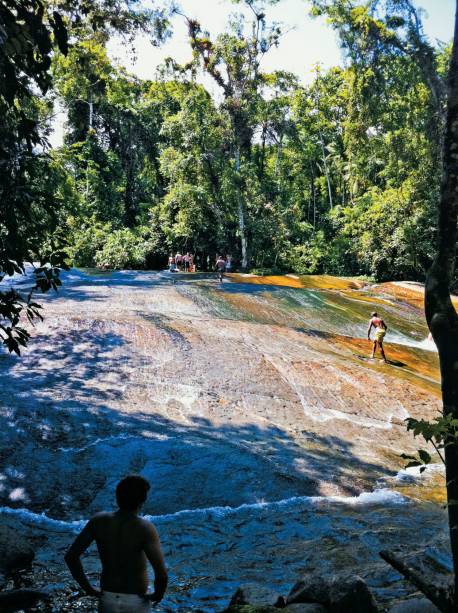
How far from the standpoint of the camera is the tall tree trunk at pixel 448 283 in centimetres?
363

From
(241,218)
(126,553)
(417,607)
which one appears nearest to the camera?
(126,553)

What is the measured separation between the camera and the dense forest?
32219mm

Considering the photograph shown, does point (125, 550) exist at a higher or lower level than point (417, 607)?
higher

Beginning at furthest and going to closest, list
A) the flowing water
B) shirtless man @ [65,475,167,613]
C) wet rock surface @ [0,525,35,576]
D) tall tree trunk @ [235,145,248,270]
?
tall tree trunk @ [235,145,248,270] < the flowing water < wet rock surface @ [0,525,35,576] < shirtless man @ [65,475,167,613]

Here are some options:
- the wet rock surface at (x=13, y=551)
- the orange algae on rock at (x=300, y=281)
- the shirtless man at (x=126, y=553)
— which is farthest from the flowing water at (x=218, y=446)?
the orange algae on rock at (x=300, y=281)

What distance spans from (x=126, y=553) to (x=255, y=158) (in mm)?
39434

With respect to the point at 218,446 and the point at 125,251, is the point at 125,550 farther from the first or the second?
the point at 125,251

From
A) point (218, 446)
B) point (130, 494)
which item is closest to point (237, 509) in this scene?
point (218, 446)

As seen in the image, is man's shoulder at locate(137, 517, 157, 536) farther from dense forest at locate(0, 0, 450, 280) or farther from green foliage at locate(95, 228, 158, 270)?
green foliage at locate(95, 228, 158, 270)

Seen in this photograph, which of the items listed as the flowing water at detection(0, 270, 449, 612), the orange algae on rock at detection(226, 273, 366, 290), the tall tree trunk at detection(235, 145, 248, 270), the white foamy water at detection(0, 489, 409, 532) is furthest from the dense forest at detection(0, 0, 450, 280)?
the white foamy water at detection(0, 489, 409, 532)

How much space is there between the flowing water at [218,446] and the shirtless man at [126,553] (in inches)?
86.1

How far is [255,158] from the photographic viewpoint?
40.8 metres

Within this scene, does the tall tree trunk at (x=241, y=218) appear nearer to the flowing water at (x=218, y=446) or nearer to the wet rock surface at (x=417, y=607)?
the flowing water at (x=218, y=446)

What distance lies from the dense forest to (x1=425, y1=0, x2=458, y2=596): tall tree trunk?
81.9 ft
